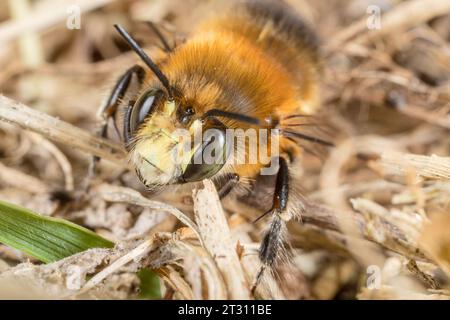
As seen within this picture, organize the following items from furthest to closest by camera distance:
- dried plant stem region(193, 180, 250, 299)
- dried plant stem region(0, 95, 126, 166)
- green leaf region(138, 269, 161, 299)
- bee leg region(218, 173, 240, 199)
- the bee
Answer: dried plant stem region(0, 95, 126, 166)
bee leg region(218, 173, 240, 199)
green leaf region(138, 269, 161, 299)
the bee
dried plant stem region(193, 180, 250, 299)

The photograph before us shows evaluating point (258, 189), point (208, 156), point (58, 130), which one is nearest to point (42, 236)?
point (58, 130)

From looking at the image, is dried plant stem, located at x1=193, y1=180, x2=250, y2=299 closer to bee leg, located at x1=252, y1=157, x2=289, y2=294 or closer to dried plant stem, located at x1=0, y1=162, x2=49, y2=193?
bee leg, located at x1=252, y1=157, x2=289, y2=294

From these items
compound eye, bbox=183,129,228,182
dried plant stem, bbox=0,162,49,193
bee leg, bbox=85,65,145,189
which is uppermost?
bee leg, bbox=85,65,145,189

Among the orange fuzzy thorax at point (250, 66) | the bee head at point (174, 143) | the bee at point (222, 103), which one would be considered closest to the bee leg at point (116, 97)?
the bee at point (222, 103)

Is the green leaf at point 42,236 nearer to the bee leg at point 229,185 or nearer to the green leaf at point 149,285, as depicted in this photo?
the green leaf at point 149,285

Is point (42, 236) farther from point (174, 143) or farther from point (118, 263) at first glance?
point (174, 143)

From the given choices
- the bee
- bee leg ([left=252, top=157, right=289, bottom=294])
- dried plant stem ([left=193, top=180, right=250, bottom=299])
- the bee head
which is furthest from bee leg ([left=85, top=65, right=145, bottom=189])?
bee leg ([left=252, top=157, right=289, bottom=294])
